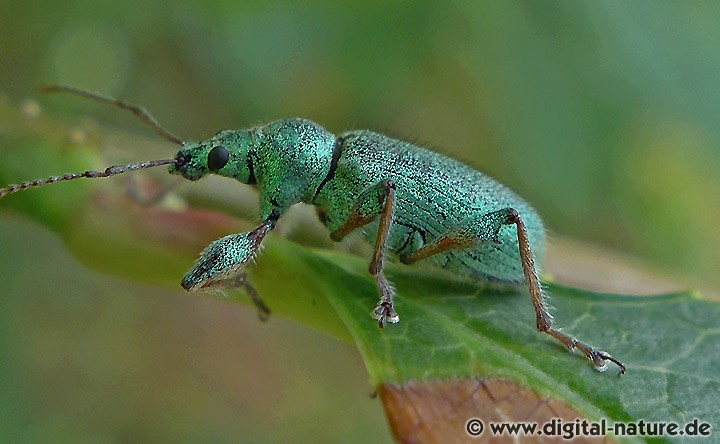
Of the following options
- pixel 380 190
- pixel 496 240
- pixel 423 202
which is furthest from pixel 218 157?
pixel 496 240

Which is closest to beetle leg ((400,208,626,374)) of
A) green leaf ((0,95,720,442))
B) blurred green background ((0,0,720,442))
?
green leaf ((0,95,720,442))

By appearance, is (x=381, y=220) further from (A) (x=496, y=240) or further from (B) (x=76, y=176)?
(B) (x=76, y=176)

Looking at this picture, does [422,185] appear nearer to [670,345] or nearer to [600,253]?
[670,345]

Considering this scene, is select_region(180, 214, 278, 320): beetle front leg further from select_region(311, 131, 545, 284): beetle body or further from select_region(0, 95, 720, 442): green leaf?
select_region(311, 131, 545, 284): beetle body

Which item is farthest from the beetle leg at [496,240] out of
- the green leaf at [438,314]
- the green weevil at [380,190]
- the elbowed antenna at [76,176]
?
the elbowed antenna at [76,176]

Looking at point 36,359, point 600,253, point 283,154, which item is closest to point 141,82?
point 36,359

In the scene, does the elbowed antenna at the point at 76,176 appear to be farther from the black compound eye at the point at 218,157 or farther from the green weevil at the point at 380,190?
the black compound eye at the point at 218,157
